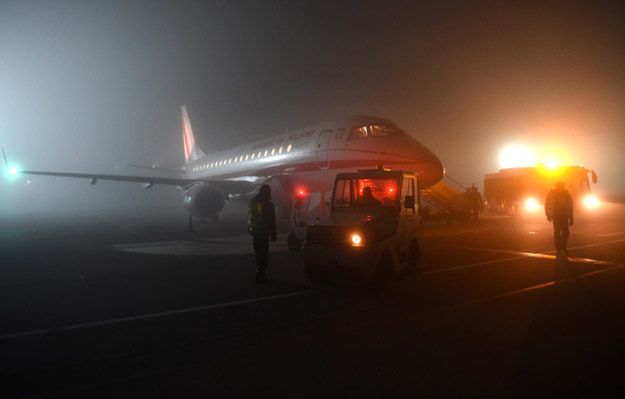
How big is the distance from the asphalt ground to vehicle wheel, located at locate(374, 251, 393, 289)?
20 centimetres

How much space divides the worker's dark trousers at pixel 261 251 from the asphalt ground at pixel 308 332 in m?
0.35

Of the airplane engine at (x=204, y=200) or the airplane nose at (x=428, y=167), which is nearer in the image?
the airplane nose at (x=428, y=167)

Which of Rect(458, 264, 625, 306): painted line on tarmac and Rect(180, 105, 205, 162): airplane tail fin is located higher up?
Rect(180, 105, 205, 162): airplane tail fin

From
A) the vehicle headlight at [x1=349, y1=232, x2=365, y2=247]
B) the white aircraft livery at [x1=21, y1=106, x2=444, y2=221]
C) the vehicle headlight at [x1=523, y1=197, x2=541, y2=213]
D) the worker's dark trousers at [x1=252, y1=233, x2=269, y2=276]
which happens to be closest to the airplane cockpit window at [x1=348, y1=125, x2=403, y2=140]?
the white aircraft livery at [x1=21, y1=106, x2=444, y2=221]

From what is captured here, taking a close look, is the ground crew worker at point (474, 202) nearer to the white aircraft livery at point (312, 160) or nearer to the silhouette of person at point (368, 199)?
the white aircraft livery at point (312, 160)

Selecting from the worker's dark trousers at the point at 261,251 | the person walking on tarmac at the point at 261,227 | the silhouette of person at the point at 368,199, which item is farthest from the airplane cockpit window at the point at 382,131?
the worker's dark trousers at the point at 261,251

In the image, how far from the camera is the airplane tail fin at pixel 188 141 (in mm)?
43938

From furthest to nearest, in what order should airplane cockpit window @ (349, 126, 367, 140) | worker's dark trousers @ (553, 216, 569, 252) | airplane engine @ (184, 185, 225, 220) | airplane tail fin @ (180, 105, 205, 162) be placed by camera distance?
airplane tail fin @ (180, 105, 205, 162), airplane engine @ (184, 185, 225, 220), airplane cockpit window @ (349, 126, 367, 140), worker's dark trousers @ (553, 216, 569, 252)

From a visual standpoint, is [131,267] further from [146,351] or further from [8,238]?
[8,238]

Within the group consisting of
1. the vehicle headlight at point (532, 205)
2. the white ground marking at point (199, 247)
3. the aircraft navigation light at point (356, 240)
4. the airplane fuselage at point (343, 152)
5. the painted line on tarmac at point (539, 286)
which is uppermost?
the airplane fuselage at point (343, 152)

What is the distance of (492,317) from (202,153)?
38.6 m

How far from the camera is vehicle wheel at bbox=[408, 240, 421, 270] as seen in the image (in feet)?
32.8

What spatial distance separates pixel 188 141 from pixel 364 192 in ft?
130

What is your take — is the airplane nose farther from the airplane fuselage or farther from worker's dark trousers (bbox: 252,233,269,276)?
worker's dark trousers (bbox: 252,233,269,276)
